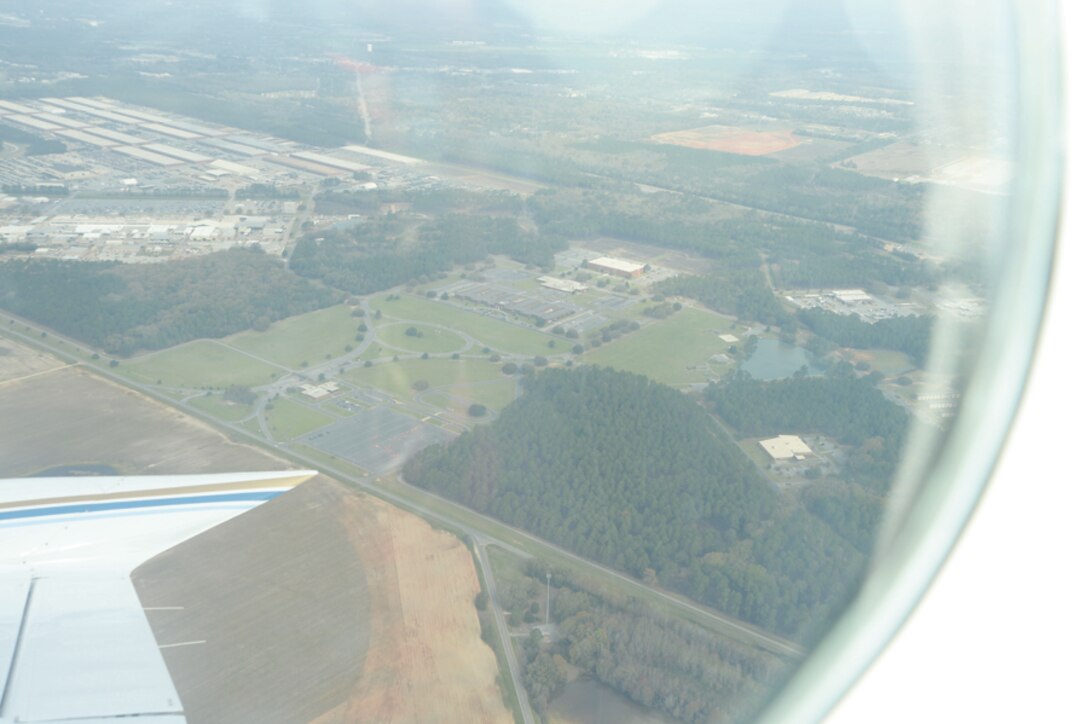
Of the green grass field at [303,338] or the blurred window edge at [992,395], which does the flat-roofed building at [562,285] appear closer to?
the green grass field at [303,338]

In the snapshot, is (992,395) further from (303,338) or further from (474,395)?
(303,338)

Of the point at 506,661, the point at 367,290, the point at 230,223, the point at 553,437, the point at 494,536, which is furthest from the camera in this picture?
the point at 230,223

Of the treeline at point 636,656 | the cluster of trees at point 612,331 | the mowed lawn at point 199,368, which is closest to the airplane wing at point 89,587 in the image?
the treeline at point 636,656

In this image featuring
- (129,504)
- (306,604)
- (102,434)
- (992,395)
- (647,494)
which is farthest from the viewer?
(102,434)

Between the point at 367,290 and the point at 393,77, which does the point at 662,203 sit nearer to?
the point at 367,290

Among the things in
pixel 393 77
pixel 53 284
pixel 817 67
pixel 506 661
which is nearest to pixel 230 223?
pixel 53 284

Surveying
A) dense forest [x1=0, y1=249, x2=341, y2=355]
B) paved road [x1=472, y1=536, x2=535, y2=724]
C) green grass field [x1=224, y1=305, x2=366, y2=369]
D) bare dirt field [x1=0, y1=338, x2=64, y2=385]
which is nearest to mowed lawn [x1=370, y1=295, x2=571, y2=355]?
green grass field [x1=224, y1=305, x2=366, y2=369]

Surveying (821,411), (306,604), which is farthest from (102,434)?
(821,411)
